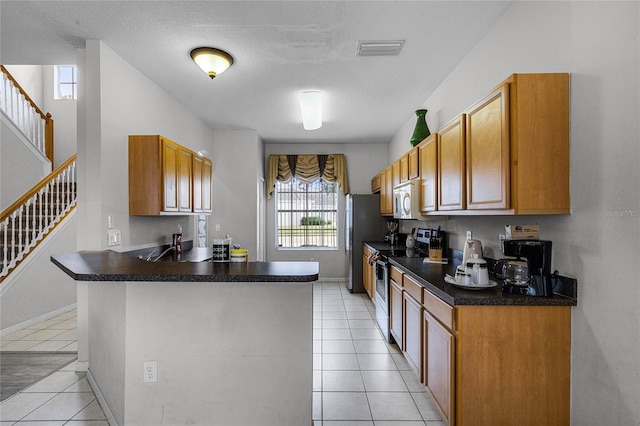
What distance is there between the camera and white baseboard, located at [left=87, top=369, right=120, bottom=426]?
2.04m

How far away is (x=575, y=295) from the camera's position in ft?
5.54

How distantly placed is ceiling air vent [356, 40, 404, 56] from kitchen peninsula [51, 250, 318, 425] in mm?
2101

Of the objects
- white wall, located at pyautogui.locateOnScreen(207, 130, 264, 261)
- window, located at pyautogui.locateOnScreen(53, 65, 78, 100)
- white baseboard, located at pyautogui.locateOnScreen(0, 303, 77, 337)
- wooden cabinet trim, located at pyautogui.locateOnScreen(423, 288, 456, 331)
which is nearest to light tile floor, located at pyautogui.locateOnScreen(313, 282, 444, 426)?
wooden cabinet trim, located at pyautogui.locateOnScreen(423, 288, 456, 331)

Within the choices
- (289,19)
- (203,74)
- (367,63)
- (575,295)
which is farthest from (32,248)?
(575,295)

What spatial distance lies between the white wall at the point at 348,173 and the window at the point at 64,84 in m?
3.88

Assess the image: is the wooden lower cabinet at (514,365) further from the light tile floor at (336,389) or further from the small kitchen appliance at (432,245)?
the small kitchen appliance at (432,245)

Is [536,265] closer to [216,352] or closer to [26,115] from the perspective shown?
[216,352]

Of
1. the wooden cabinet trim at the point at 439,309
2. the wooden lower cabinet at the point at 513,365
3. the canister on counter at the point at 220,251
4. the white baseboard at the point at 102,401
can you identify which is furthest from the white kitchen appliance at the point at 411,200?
the white baseboard at the point at 102,401

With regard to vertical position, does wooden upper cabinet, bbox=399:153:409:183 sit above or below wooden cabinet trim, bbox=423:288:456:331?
above

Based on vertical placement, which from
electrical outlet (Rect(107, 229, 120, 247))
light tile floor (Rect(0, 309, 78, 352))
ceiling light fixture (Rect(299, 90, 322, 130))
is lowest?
light tile floor (Rect(0, 309, 78, 352))

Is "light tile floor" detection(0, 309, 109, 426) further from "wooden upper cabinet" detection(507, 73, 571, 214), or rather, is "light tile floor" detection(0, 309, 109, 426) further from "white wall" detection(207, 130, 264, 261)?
"wooden upper cabinet" detection(507, 73, 571, 214)

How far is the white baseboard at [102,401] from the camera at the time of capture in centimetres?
204

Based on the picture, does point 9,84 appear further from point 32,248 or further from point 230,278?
point 230,278

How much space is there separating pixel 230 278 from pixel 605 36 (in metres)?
2.19
